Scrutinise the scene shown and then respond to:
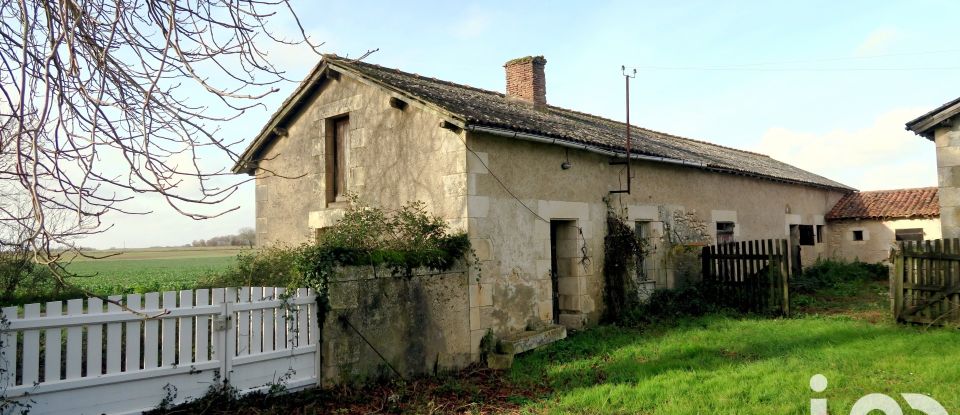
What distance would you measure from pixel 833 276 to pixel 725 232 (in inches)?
157

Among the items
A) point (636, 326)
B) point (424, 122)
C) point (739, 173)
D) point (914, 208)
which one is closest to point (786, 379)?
point (636, 326)

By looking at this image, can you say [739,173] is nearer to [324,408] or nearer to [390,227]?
[390,227]

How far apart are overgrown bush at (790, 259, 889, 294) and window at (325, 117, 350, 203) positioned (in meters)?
11.1

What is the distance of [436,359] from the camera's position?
7809 mm

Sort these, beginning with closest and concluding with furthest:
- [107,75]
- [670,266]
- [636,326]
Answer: [107,75] < [636,326] < [670,266]

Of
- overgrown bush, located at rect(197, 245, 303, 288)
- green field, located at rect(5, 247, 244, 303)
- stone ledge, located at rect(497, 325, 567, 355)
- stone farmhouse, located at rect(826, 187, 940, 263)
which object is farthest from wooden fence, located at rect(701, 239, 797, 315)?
stone farmhouse, located at rect(826, 187, 940, 263)

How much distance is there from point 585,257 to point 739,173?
23.7 ft

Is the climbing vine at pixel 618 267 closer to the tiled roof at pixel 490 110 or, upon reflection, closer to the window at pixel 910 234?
the tiled roof at pixel 490 110

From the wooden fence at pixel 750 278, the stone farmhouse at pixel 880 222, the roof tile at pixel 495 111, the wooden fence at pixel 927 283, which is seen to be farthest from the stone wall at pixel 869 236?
the wooden fence at pixel 927 283

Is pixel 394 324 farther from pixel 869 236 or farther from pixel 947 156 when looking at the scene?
pixel 869 236

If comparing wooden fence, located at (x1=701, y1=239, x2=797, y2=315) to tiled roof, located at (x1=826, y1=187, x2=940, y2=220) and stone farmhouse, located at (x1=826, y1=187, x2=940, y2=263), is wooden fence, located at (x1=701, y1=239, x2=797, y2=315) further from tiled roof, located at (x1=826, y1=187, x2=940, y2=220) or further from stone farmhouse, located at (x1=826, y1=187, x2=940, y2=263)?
tiled roof, located at (x1=826, y1=187, x2=940, y2=220)

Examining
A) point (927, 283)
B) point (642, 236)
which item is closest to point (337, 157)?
point (642, 236)

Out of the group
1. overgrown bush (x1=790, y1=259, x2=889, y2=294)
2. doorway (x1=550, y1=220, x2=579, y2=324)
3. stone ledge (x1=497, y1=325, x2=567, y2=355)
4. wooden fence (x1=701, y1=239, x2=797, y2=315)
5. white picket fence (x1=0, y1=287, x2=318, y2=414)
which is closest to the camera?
white picket fence (x1=0, y1=287, x2=318, y2=414)

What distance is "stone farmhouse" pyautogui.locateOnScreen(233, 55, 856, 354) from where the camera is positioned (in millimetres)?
8750
